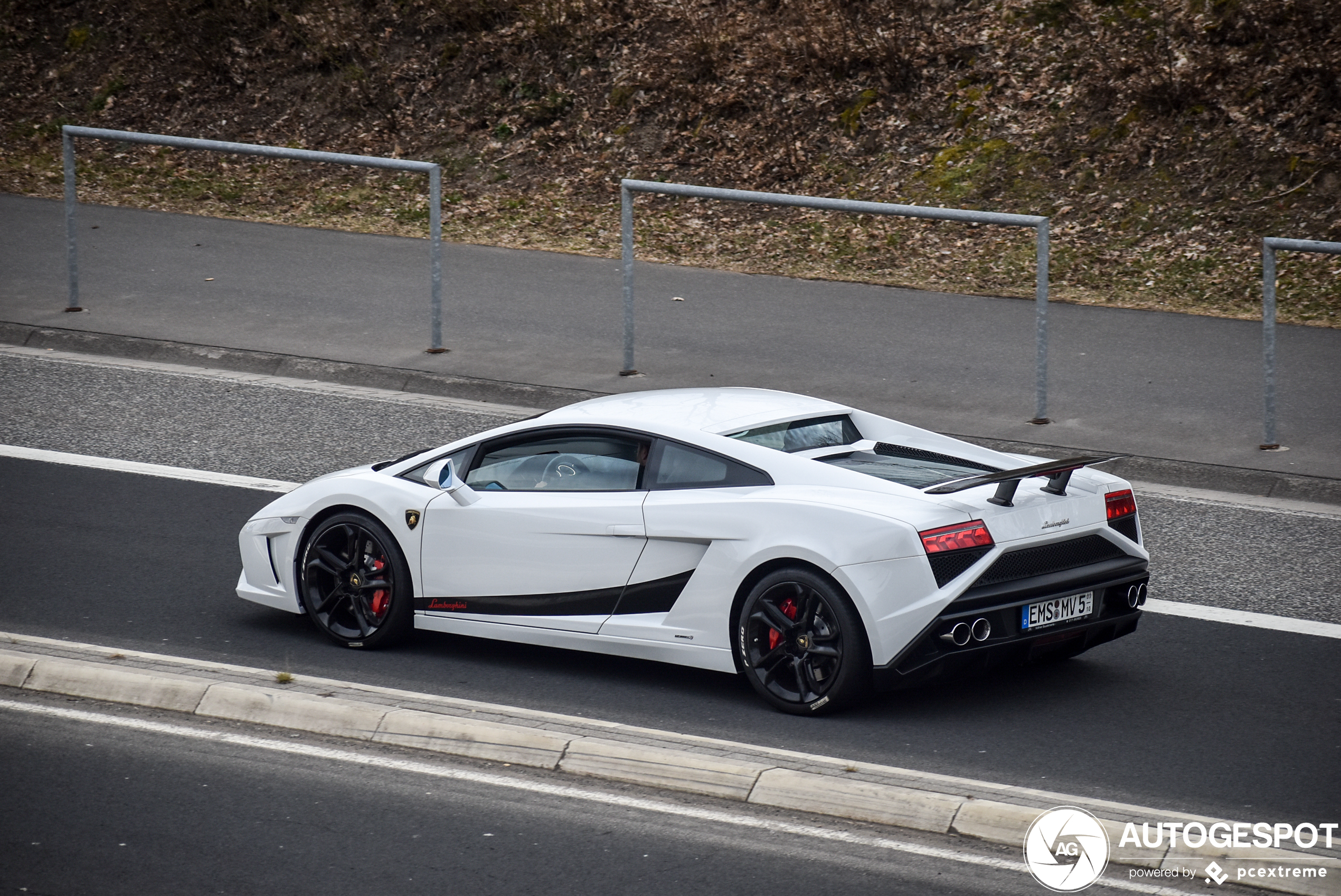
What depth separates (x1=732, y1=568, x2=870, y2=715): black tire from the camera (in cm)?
695

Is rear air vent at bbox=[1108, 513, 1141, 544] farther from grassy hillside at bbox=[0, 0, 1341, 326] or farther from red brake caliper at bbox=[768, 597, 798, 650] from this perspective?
grassy hillside at bbox=[0, 0, 1341, 326]

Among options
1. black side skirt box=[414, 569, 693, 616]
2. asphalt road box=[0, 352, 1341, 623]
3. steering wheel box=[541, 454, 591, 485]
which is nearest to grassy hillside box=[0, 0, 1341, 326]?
asphalt road box=[0, 352, 1341, 623]

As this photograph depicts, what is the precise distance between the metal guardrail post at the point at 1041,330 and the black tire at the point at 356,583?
19.5 feet

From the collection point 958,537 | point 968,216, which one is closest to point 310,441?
point 968,216

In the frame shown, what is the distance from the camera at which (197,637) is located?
841 centimetres

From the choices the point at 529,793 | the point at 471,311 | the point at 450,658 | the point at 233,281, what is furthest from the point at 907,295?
the point at 529,793

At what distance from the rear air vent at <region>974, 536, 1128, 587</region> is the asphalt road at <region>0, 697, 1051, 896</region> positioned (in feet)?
4.72

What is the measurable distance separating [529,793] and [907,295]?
9.32m

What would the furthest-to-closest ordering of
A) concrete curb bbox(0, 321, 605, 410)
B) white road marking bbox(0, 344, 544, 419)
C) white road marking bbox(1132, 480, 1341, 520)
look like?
concrete curb bbox(0, 321, 605, 410), white road marking bbox(0, 344, 544, 419), white road marking bbox(1132, 480, 1341, 520)

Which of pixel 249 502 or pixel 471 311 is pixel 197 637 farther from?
pixel 471 311

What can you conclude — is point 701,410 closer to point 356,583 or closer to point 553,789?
point 356,583

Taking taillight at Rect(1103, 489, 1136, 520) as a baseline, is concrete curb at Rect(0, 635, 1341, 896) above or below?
below

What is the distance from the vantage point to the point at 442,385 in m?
13.8

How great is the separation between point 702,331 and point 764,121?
22.8ft
